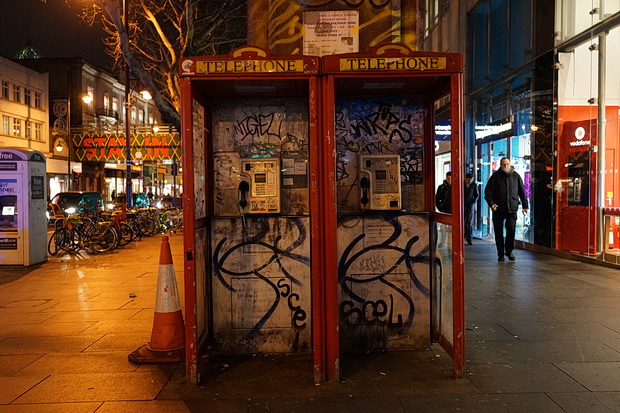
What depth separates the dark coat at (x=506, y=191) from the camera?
1060 cm

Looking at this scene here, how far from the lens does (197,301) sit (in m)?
4.84

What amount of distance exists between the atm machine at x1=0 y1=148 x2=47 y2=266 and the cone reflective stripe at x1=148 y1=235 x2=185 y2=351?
756 centimetres

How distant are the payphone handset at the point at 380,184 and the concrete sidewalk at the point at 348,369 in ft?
4.90

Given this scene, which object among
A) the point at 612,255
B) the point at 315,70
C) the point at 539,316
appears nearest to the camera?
the point at 315,70

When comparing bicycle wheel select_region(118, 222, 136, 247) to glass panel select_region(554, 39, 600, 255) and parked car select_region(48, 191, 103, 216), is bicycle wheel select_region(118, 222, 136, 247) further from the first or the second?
glass panel select_region(554, 39, 600, 255)

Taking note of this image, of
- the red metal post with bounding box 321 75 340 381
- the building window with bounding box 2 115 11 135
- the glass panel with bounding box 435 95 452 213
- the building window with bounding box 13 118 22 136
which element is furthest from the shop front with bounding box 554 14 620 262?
the building window with bounding box 13 118 22 136

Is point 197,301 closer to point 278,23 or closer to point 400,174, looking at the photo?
point 400,174

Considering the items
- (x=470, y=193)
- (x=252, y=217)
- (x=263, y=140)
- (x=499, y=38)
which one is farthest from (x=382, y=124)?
(x=499, y=38)

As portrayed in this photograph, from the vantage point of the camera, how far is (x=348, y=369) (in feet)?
16.2

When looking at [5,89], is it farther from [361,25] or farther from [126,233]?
[361,25]

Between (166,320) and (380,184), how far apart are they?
2.52 metres

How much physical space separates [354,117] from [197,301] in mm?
2395

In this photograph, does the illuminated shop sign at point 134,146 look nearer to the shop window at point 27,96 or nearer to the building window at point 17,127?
the building window at point 17,127

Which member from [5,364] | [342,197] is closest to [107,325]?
[5,364]
